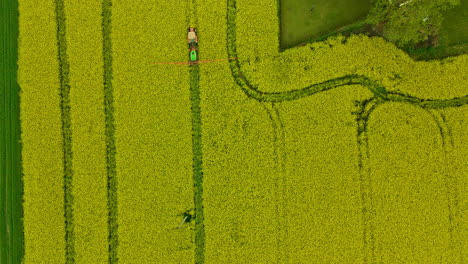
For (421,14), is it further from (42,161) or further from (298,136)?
(42,161)

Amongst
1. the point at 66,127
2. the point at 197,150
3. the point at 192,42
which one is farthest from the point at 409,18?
the point at 66,127

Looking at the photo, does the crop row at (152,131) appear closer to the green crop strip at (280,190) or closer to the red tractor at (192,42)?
the red tractor at (192,42)

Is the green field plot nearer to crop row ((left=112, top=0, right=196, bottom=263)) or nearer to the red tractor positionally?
the red tractor

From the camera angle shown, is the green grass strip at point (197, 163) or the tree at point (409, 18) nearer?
the tree at point (409, 18)

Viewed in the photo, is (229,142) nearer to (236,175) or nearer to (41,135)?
(236,175)

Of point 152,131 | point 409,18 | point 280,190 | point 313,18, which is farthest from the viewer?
point 313,18

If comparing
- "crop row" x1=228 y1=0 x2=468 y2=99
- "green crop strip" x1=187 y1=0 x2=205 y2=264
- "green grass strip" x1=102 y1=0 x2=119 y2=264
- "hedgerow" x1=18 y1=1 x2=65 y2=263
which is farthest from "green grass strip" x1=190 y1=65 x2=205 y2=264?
"hedgerow" x1=18 y1=1 x2=65 y2=263

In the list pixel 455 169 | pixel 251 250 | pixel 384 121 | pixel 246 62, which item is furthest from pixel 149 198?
pixel 455 169

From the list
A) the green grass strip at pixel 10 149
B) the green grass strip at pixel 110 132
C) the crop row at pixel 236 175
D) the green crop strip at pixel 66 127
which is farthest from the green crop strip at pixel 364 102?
the green grass strip at pixel 10 149
